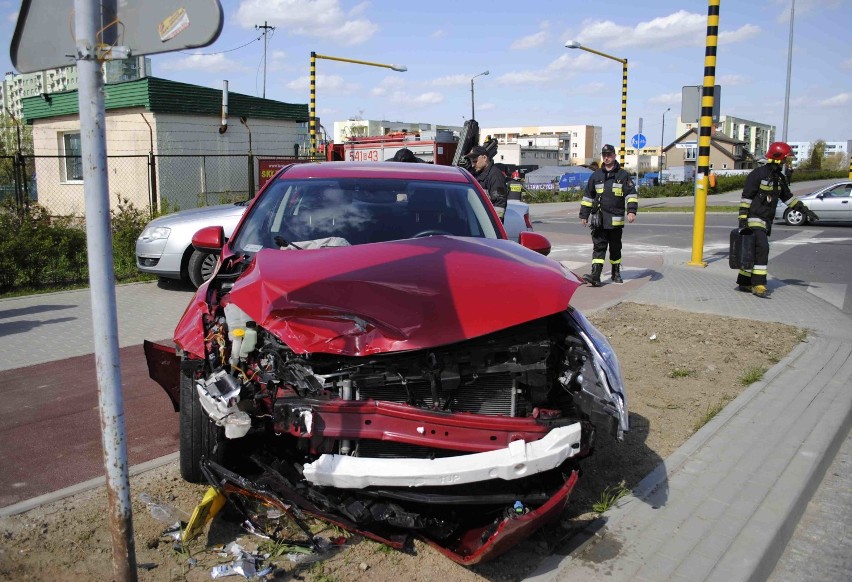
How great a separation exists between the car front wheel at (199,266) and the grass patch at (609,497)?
22.8 feet

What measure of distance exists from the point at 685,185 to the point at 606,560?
43976 millimetres

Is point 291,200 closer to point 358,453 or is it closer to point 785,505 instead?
point 358,453

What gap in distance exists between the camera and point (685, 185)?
4400 cm

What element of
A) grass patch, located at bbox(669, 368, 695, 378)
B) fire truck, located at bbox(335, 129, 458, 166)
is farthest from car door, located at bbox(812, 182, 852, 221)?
grass patch, located at bbox(669, 368, 695, 378)

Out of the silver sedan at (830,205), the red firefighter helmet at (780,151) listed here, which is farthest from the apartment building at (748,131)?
the red firefighter helmet at (780,151)

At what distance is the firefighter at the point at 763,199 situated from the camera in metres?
9.94

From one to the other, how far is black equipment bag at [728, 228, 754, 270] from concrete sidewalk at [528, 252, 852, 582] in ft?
9.89

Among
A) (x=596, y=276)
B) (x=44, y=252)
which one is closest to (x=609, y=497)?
(x=596, y=276)

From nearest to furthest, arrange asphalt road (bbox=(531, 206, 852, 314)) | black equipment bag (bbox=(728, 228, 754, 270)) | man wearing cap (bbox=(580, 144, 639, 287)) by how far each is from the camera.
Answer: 1. black equipment bag (bbox=(728, 228, 754, 270))
2. man wearing cap (bbox=(580, 144, 639, 287))
3. asphalt road (bbox=(531, 206, 852, 314))

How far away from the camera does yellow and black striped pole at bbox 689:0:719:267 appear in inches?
493

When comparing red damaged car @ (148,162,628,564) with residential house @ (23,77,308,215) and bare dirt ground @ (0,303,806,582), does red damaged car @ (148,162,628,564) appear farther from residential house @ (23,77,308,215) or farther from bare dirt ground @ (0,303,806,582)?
residential house @ (23,77,308,215)

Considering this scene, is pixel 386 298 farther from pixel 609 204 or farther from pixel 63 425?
pixel 609 204

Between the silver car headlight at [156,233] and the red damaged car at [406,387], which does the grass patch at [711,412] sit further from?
the silver car headlight at [156,233]

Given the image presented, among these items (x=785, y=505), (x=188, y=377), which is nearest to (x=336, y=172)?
(x=188, y=377)
